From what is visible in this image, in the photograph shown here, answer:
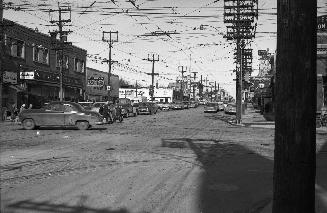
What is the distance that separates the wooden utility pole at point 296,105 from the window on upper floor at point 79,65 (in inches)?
2108

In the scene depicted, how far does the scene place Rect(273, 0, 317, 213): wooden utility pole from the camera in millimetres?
3889

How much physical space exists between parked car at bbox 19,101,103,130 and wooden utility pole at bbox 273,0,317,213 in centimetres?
2092

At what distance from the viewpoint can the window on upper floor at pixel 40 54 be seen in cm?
4469

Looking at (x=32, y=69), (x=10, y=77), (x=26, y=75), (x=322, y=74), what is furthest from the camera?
(x=32, y=69)

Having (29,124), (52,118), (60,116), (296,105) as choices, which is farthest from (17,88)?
(296,105)

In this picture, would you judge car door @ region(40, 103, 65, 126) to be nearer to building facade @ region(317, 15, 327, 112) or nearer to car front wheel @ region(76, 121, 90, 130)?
car front wheel @ region(76, 121, 90, 130)

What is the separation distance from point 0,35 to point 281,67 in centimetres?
3198

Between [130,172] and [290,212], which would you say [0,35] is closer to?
[130,172]

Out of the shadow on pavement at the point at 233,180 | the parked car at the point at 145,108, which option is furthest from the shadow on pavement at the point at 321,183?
the parked car at the point at 145,108

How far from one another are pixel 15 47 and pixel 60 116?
1889 cm

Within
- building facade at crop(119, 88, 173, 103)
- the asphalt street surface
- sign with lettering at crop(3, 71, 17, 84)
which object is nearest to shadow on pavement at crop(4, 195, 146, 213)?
the asphalt street surface

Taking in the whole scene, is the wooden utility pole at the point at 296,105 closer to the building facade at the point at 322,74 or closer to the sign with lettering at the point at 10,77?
the building facade at the point at 322,74

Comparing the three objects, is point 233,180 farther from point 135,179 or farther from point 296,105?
point 296,105

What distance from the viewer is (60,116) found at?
24469 millimetres
